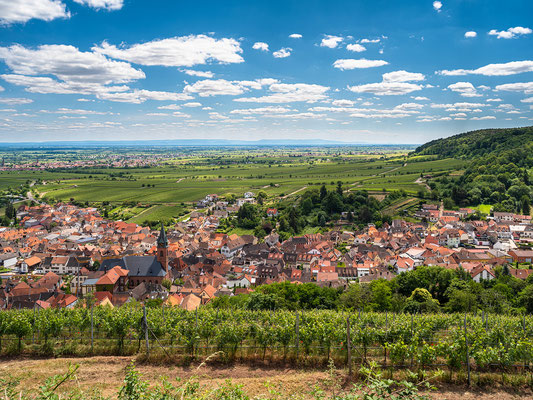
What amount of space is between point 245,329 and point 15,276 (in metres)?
61.6

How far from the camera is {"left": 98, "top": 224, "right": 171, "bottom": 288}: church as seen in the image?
49344 millimetres

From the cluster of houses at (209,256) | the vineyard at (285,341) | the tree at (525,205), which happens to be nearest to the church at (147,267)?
the cluster of houses at (209,256)

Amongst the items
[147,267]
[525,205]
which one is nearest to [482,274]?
[147,267]

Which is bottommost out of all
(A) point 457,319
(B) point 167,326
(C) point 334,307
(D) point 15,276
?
(D) point 15,276

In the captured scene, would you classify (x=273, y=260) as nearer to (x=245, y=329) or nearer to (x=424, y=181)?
(x=245, y=329)

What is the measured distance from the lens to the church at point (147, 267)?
49.3 metres

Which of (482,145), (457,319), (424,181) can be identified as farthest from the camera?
(482,145)

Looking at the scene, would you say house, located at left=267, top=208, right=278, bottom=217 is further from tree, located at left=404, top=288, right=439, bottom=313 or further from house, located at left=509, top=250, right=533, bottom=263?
tree, located at left=404, top=288, right=439, bottom=313

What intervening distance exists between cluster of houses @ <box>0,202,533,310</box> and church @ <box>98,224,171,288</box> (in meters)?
0.14

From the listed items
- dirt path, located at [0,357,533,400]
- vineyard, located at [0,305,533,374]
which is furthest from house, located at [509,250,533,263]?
dirt path, located at [0,357,533,400]

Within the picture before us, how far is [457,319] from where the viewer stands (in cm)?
2283

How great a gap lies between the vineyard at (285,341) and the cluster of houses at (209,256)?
1967 cm

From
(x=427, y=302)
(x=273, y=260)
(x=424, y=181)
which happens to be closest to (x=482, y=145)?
(x=424, y=181)

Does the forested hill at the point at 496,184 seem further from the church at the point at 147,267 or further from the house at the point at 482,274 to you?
the church at the point at 147,267
